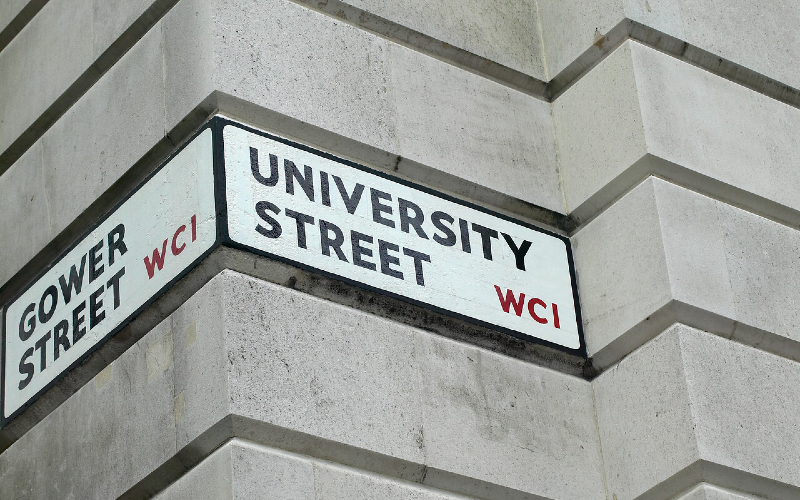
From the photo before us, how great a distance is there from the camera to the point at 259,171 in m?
6.61

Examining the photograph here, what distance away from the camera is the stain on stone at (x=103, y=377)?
6760 millimetres

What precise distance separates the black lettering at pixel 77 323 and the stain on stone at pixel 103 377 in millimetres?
251

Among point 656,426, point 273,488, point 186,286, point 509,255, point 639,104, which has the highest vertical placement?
point 639,104

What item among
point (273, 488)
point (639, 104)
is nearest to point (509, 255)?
point (639, 104)

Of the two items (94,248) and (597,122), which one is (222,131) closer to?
(94,248)

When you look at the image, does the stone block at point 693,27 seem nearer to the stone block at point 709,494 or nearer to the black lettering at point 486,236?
the black lettering at point 486,236

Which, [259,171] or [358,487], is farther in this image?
[259,171]

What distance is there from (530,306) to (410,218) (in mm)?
808

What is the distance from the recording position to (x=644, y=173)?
7.48 m

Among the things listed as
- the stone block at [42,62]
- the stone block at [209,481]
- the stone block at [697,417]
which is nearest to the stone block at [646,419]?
the stone block at [697,417]

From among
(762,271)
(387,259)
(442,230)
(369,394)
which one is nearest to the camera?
(369,394)

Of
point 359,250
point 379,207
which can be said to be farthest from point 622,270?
point 359,250

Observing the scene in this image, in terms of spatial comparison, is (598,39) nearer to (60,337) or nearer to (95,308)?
(95,308)

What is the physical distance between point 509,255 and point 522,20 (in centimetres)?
176
